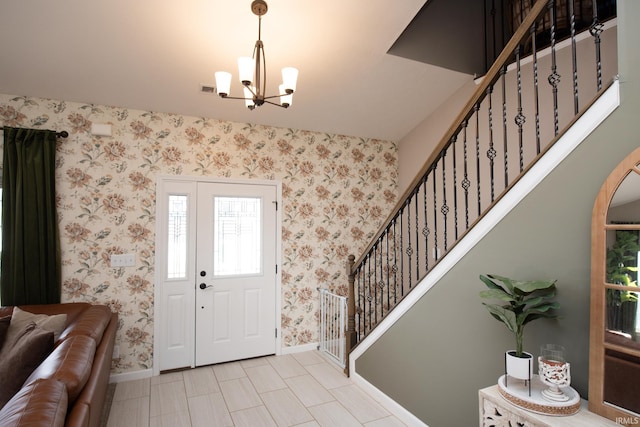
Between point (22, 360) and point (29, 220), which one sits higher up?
point (29, 220)

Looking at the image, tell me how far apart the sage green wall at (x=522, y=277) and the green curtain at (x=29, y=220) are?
3.14m

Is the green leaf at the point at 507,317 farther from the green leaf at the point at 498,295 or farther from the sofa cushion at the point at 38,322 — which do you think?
the sofa cushion at the point at 38,322

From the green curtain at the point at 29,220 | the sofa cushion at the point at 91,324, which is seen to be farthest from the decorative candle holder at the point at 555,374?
the green curtain at the point at 29,220

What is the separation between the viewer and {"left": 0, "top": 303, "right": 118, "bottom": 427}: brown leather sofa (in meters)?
1.25

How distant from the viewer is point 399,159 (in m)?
4.90

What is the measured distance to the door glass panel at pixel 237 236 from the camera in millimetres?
3889

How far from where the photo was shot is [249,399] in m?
3.09

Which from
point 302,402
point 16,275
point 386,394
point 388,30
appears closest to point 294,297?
point 302,402

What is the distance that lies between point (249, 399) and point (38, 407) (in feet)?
6.86

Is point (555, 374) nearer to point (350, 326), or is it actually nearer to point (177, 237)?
point (350, 326)

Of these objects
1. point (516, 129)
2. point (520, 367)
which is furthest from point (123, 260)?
point (516, 129)

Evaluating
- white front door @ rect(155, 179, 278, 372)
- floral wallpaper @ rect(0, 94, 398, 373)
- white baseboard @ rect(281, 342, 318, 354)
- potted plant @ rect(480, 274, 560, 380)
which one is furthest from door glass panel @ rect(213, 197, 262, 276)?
potted plant @ rect(480, 274, 560, 380)

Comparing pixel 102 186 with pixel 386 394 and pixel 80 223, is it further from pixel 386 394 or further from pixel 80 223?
pixel 386 394

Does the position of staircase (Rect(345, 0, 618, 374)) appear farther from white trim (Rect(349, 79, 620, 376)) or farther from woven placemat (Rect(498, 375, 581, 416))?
woven placemat (Rect(498, 375, 581, 416))
